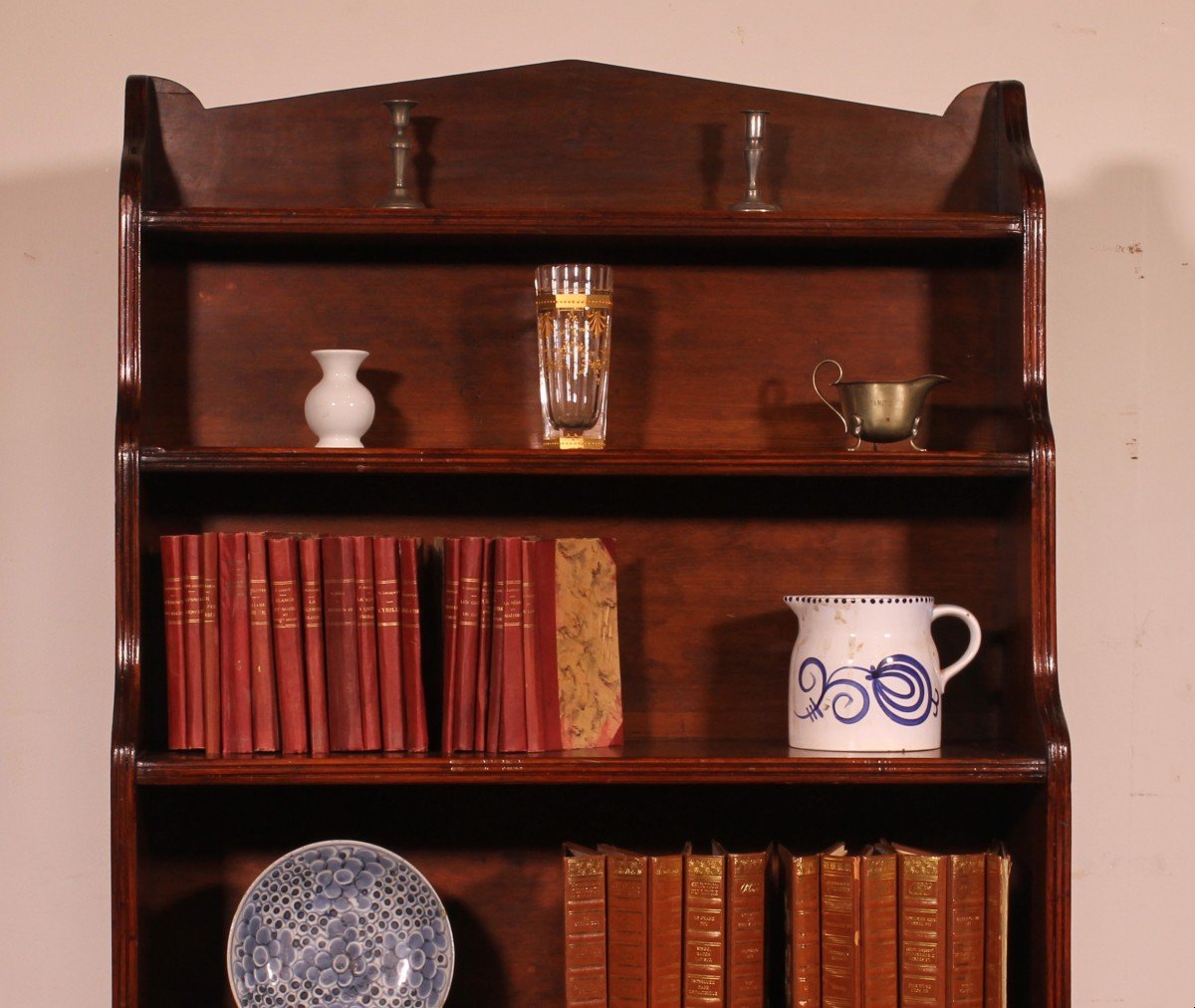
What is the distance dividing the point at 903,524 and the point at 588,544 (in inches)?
17.5

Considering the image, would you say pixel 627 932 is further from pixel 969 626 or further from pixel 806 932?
pixel 969 626

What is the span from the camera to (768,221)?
177 cm

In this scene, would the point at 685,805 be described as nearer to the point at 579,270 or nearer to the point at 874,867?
the point at 874,867

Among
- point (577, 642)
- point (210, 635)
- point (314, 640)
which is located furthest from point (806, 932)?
point (210, 635)

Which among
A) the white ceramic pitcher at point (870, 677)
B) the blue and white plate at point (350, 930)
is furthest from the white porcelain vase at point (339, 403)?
the white ceramic pitcher at point (870, 677)

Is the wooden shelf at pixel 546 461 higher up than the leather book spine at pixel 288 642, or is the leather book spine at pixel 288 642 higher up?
the wooden shelf at pixel 546 461

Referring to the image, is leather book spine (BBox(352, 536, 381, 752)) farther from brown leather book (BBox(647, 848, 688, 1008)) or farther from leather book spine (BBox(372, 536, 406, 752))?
brown leather book (BBox(647, 848, 688, 1008))

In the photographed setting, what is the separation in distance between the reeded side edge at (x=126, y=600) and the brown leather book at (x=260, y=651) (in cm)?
13

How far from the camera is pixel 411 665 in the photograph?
5.76 feet

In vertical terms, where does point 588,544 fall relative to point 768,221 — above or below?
below

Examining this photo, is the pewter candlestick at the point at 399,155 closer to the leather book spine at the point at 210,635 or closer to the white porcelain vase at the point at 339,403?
the white porcelain vase at the point at 339,403

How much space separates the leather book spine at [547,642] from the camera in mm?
1771

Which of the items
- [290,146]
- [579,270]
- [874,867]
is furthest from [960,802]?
[290,146]

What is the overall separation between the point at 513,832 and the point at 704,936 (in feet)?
1.07
